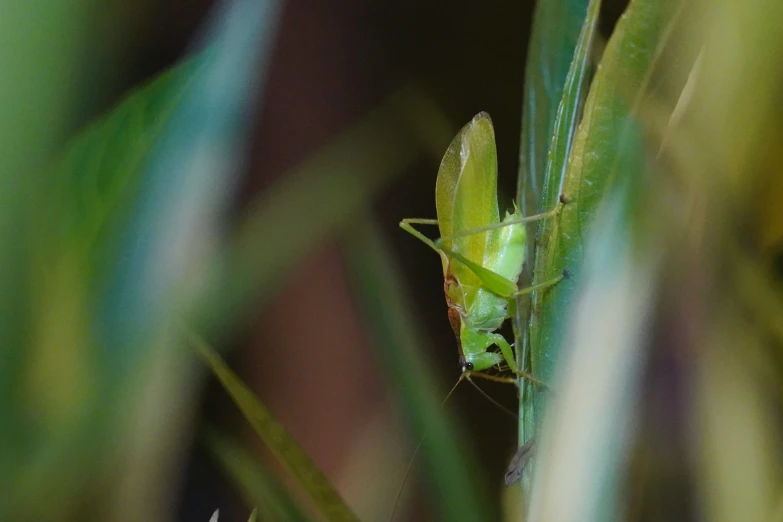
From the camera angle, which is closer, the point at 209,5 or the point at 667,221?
the point at 667,221

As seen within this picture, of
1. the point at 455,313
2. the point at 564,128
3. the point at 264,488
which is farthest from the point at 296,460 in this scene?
the point at 455,313

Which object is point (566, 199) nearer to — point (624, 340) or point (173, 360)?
point (624, 340)

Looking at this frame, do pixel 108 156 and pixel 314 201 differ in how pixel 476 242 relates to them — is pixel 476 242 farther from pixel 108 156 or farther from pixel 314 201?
pixel 108 156

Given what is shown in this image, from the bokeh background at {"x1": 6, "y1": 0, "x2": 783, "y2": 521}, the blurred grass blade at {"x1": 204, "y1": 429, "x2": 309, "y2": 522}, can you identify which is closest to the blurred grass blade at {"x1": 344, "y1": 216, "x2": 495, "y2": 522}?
the bokeh background at {"x1": 6, "y1": 0, "x2": 783, "y2": 521}

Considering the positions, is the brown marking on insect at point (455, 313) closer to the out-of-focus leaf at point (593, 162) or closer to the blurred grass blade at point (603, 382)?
the out-of-focus leaf at point (593, 162)

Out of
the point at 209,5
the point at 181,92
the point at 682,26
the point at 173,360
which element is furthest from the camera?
the point at 209,5

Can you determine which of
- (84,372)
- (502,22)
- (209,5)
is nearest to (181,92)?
(84,372)

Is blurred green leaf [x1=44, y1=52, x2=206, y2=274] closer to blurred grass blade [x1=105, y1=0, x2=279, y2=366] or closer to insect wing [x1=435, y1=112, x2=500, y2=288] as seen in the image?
blurred grass blade [x1=105, y1=0, x2=279, y2=366]

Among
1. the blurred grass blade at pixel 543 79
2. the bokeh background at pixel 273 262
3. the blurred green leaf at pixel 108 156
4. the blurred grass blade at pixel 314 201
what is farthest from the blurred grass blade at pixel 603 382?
the blurred grass blade at pixel 314 201
